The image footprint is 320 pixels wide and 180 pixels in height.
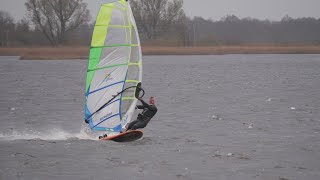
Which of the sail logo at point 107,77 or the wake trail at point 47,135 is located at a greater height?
the sail logo at point 107,77

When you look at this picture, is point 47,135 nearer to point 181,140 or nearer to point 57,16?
point 181,140

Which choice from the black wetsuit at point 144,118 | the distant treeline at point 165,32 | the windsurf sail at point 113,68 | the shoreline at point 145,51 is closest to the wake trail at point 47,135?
the windsurf sail at point 113,68

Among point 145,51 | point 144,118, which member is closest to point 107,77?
point 144,118

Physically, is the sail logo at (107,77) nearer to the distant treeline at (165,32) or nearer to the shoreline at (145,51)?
the shoreline at (145,51)

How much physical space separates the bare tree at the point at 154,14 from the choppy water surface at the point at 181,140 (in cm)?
4967

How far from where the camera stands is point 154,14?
76.1m

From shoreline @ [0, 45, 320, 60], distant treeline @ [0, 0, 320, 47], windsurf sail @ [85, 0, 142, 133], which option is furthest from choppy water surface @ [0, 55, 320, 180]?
distant treeline @ [0, 0, 320, 47]

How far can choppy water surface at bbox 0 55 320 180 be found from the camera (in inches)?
423

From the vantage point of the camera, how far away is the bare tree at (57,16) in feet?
229

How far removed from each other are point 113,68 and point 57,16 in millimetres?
58728

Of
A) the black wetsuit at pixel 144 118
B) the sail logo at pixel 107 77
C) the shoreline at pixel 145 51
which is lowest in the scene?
the shoreline at pixel 145 51

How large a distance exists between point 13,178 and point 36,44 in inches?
2354

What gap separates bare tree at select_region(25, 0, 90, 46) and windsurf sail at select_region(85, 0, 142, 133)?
5606 cm

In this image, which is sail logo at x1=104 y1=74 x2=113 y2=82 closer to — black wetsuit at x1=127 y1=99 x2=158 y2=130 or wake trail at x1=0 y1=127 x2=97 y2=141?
black wetsuit at x1=127 y1=99 x2=158 y2=130
